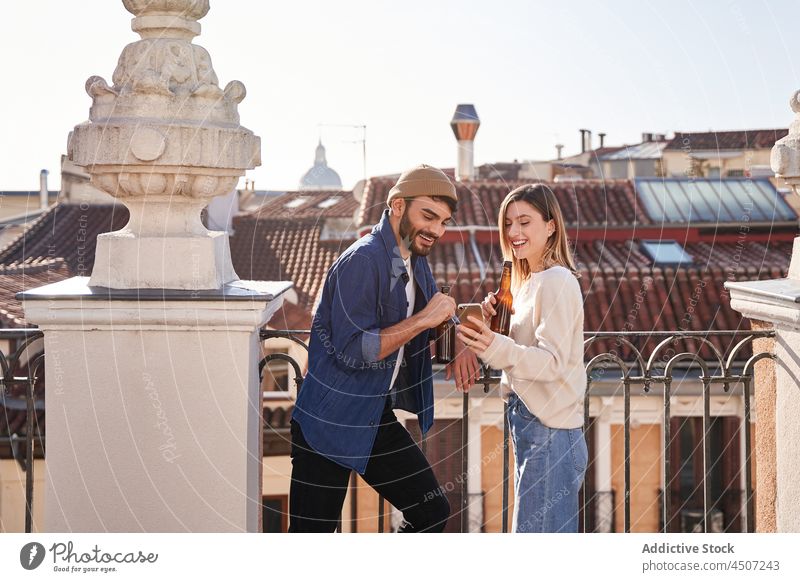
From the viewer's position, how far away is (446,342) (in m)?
3.47

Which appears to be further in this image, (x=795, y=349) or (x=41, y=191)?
(x=41, y=191)

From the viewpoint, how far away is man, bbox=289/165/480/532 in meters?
3.11

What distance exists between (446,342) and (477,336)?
362mm

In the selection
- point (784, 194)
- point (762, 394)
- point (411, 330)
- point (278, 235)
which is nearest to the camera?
point (411, 330)

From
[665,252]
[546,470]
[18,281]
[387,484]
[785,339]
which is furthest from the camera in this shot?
[665,252]

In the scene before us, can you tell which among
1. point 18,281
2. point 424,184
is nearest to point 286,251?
point 18,281

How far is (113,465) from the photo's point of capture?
11.9 feet

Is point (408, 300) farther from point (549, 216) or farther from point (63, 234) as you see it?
point (63, 234)

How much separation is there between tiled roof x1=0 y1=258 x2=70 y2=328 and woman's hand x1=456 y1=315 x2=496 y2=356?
464 inches

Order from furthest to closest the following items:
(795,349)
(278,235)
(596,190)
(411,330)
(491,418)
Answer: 1. (278,235)
2. (596,190)
3. (491,418)
4. (795,349)
5. (411,330)
